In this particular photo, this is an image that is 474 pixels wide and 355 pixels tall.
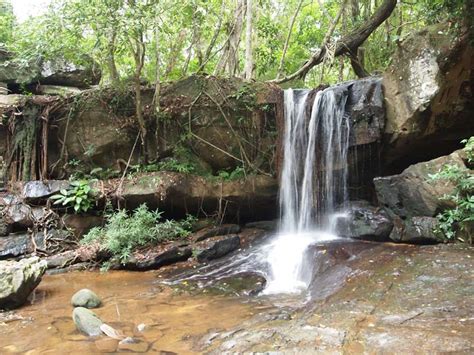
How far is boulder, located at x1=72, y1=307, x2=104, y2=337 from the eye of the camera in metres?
4.03

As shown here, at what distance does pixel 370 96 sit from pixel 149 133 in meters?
5.14

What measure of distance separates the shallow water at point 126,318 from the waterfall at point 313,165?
291cm

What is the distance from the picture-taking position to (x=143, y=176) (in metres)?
8.77

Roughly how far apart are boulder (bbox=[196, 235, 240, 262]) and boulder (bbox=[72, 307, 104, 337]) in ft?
11.0

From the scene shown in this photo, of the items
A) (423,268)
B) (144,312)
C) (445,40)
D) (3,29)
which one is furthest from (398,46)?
(3,29)

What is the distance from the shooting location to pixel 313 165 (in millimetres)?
8383

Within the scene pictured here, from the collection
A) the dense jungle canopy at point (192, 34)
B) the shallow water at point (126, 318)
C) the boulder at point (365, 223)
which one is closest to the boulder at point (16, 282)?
the shallow water at point (126, 318)

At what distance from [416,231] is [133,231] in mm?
5181

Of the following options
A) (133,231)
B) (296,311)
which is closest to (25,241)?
(133,231)

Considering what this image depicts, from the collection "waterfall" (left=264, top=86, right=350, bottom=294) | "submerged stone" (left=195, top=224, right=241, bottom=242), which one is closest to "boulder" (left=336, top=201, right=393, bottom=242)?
"waterfall" (left=264, top=86, right=350, bottom=294)

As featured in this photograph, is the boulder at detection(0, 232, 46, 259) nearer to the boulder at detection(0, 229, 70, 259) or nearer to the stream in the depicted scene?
the boulder at detection(0, 229, 70, 259)

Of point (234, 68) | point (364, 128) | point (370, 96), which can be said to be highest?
point (234, 68)

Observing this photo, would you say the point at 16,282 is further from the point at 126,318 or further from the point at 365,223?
the point at 365,223

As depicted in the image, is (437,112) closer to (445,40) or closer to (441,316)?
(445,40)
